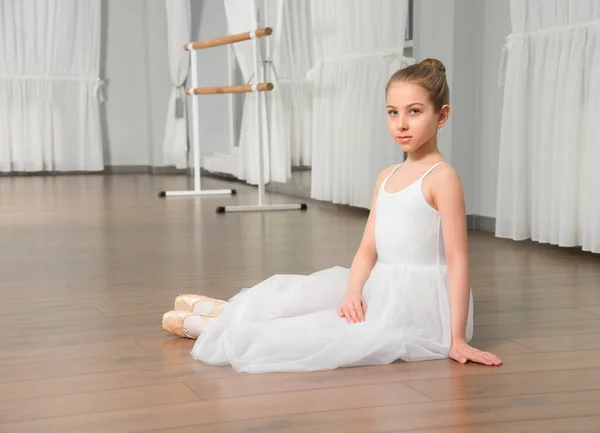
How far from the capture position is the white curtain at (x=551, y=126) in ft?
12.1

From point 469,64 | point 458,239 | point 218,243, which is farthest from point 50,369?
point 469,64

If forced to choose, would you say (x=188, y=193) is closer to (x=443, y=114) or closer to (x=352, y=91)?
(x=352, y=91)

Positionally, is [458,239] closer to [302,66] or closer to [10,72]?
[302,66]

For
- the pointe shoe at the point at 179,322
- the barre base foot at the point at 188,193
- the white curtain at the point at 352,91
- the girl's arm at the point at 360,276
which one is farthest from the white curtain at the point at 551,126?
the barre base foot at the point at 188,193

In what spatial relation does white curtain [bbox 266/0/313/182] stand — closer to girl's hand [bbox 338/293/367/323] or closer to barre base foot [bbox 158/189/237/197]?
barre base foot [bbox 158/189/237/197]

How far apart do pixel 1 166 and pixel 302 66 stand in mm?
4279

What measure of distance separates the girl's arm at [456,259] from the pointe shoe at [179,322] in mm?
587

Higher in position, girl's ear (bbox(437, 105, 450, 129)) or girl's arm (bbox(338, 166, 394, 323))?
girl's ear (bbox(437, 105, 450, 129))

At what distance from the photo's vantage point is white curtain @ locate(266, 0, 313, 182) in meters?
6.34

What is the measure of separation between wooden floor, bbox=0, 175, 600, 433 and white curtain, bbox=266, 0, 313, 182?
1.97 metres

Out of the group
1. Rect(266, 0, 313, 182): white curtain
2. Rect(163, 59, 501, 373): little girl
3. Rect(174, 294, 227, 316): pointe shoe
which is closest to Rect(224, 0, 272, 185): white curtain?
Rect(266, 0, 313, 182): white curtain

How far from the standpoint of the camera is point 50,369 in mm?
2035

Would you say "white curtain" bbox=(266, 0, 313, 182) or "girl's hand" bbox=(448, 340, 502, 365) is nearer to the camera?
"girl's hand" bbox=(448, 340, 502, 365)

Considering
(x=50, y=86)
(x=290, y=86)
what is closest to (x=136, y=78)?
(x=50, y=86)
